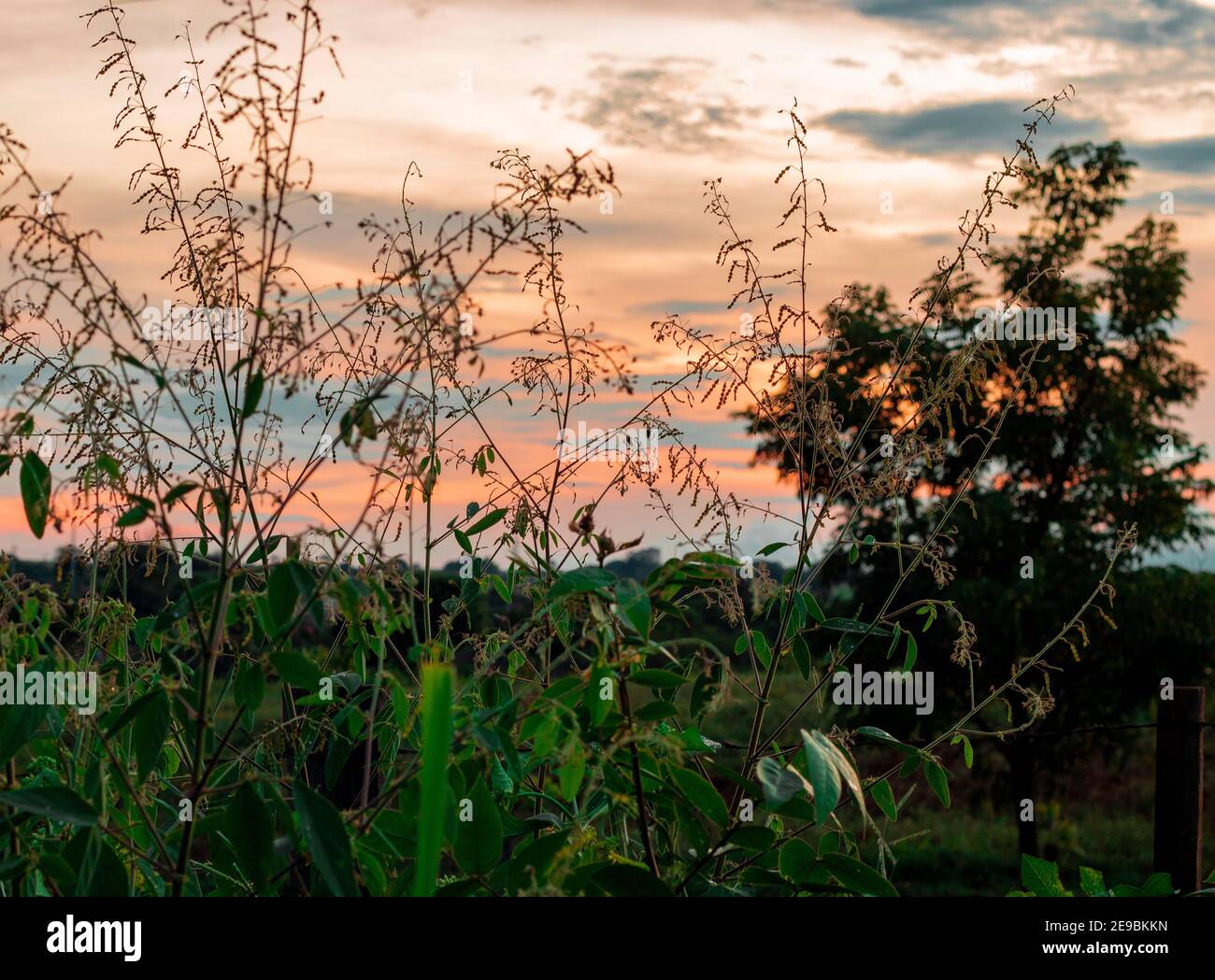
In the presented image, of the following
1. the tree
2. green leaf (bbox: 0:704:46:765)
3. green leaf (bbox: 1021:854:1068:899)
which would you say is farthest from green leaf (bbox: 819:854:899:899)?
the tree

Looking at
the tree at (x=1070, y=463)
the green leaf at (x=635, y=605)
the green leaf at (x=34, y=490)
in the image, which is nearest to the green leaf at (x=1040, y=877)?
the green leaf at (x=635, y=605)

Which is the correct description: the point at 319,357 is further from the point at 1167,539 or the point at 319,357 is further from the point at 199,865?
the point at 1167,539

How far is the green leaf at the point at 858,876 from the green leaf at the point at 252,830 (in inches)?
28.6

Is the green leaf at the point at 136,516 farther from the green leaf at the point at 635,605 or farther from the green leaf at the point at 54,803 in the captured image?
the green leaf at the point at 635,605

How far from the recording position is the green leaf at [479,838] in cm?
157

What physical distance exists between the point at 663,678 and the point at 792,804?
24cm

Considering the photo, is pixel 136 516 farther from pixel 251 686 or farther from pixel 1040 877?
pixel 1040 877

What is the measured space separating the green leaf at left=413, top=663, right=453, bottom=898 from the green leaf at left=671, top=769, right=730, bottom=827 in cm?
45

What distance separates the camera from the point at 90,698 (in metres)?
1.73

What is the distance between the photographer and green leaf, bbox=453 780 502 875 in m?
1.57

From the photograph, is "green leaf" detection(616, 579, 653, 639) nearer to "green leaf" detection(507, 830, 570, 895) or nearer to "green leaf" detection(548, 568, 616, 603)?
"green leaf" detection(548, 568, 616, 603)

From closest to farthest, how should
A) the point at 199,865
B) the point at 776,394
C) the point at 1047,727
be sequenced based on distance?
the point at 199,865, the point at 776,394, the point at 1047,727

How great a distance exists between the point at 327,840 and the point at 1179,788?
3078mm
